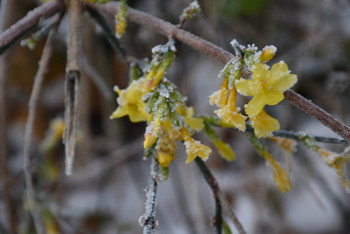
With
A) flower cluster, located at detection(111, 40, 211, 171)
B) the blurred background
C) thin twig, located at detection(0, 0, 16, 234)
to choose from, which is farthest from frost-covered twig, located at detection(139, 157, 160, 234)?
the blurred background

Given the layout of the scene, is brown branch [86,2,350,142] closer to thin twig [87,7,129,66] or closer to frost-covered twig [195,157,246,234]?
thin twig [87,7,129,66]

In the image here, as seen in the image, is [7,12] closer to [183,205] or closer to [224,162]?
[183,205]

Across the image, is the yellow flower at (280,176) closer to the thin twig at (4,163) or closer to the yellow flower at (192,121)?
the yellow flower at (192,121)

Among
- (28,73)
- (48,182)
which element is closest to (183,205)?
(48,182)

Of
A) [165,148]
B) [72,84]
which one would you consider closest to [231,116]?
[165,148]

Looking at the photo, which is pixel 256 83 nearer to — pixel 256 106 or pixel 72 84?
pixel 256 106

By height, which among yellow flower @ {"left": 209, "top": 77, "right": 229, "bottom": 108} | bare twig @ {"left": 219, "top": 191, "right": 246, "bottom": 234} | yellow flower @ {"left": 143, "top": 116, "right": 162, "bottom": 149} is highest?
yellow flower @ {"left": 209, "top": 77, "right": 229, "bottom": 108}

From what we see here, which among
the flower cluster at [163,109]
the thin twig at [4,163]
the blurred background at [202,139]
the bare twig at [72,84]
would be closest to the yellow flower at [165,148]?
the flower cluster at [163,109]
